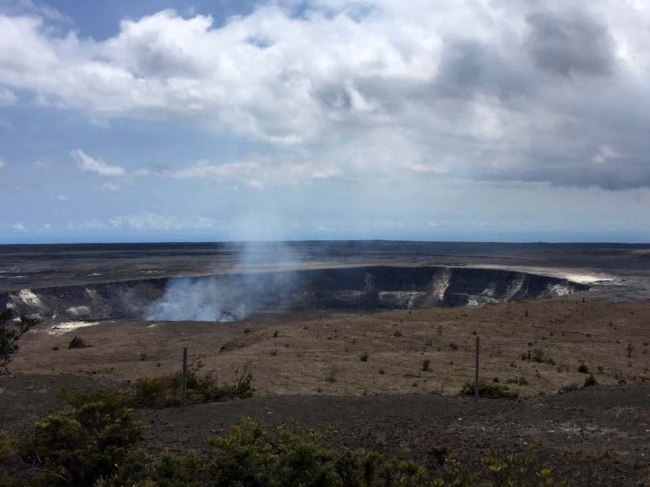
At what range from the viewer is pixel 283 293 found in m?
63.3

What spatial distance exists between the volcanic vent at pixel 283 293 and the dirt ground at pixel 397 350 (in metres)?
Answer: 15.1

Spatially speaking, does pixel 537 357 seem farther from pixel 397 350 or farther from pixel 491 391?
pixel 491 391

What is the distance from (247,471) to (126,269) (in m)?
79.5

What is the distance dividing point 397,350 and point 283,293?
136 ft

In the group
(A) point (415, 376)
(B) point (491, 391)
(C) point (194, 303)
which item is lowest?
(C) point (194, 303)

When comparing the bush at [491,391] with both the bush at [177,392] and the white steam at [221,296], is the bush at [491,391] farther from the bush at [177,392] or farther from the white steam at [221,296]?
the white steam at [221,296]

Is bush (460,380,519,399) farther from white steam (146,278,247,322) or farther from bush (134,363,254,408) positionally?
white steam (146,278,247,322)

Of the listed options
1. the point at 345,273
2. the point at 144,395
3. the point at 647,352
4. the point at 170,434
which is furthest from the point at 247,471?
the point at 345,273

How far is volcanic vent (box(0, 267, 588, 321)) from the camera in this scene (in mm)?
51594

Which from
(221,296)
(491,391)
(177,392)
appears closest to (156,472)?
(177,392)

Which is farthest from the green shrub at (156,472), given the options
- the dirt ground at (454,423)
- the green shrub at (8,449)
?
the green shrub at (8,449)

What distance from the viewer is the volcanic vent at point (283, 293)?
169 feet

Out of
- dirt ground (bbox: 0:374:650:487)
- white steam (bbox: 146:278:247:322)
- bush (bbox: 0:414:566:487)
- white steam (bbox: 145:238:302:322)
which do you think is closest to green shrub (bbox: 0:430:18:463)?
bush (bbox: 0:414:566:487)

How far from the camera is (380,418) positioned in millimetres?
10617
